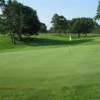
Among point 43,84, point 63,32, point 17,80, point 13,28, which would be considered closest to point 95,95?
point 43,84

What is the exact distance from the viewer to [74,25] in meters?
114

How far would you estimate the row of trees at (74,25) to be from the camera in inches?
4515

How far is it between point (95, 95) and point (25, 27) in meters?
54.2

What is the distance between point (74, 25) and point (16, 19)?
5694cm

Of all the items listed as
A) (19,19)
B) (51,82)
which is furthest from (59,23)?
(51,82)

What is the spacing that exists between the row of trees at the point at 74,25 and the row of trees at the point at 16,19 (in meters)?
48.5

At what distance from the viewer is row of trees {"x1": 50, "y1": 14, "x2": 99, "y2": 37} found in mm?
114675

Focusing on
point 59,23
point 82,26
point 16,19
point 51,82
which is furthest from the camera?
point 59,23

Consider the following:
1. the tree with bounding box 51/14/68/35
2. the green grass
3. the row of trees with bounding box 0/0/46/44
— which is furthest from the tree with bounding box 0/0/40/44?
the tree with bounding box 51/14/68/35

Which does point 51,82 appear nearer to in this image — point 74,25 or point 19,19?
point 19,19

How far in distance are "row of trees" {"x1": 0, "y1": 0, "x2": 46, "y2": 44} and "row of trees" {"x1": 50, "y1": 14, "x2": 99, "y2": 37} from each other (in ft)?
159

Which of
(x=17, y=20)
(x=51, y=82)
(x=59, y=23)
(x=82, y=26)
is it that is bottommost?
(x=51, y=82)

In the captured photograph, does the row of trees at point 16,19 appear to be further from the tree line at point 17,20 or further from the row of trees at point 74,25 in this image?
the row of trees at point 74,25

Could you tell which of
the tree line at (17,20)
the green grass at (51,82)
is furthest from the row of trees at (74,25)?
the green grass at (51,82)
